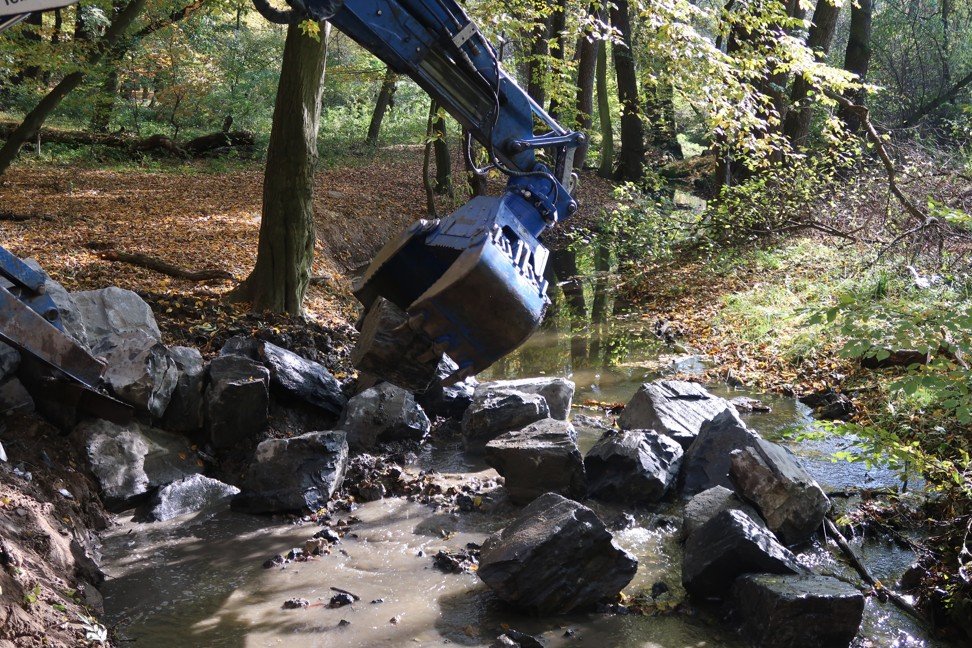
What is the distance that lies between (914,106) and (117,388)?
2120cm

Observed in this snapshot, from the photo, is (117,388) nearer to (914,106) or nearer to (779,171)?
(779,171)

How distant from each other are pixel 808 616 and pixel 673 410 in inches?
115

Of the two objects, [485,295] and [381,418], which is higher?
[485,295]

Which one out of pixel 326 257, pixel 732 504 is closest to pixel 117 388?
pixel 732 504

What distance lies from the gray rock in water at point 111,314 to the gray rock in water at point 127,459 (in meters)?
0.74

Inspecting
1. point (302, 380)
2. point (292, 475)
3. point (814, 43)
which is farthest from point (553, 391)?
point (814, 43)

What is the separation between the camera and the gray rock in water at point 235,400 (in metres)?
6.34

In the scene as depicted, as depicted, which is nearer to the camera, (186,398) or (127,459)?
(127,459)

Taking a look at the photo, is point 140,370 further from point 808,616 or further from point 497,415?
point 808,616

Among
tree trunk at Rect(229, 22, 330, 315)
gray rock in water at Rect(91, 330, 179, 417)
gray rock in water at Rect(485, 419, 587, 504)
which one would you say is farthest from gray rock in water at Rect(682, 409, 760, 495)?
tree trunk at Rect(229, 22, 330, 315)

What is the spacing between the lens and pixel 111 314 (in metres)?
6.53

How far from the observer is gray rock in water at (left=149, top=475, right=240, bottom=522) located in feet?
18.4

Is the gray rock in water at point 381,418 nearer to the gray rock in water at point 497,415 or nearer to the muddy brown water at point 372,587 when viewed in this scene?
the gray rock in water at point 497,415

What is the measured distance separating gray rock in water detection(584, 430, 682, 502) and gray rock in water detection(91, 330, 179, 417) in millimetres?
3175
